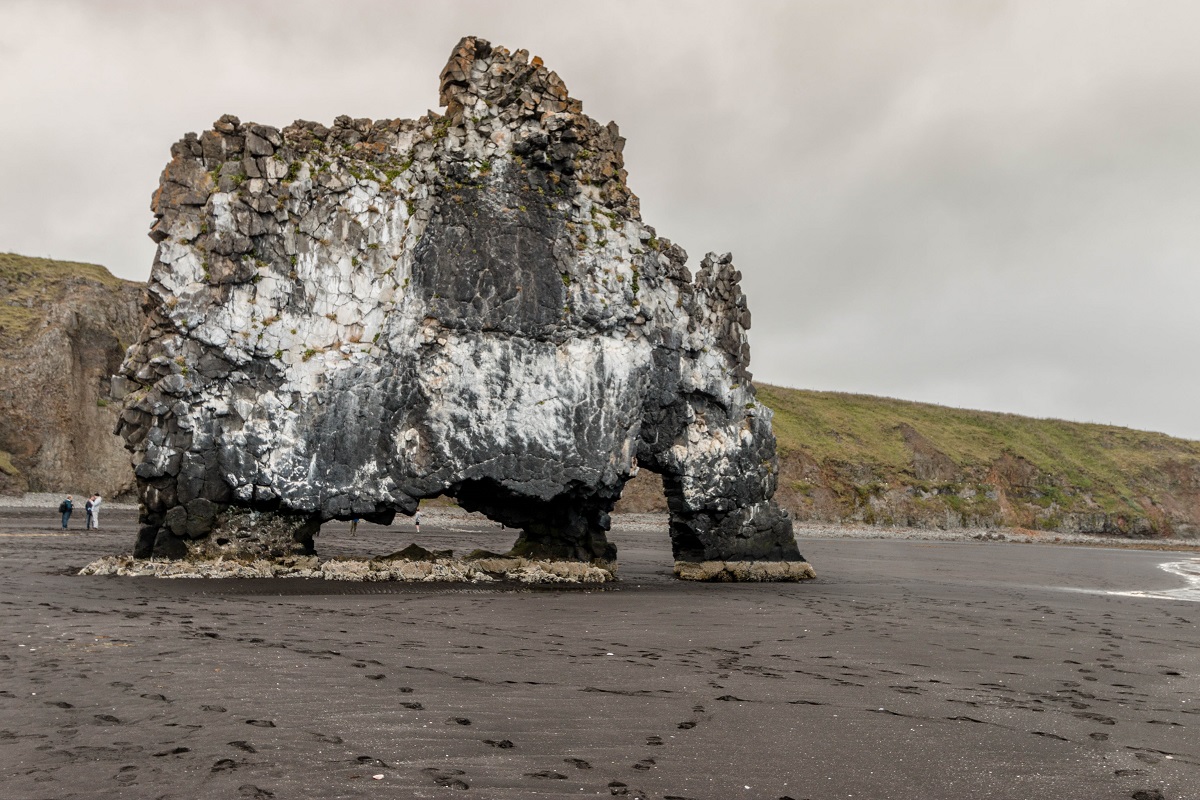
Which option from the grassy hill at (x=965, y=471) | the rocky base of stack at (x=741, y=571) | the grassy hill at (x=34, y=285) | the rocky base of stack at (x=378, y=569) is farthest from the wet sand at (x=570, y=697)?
the grassy hill at (x=965, y=471)

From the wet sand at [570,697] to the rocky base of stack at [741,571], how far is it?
22.9ft

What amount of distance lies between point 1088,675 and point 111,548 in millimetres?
27222

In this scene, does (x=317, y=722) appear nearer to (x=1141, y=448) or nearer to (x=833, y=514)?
(x=833, y=514)

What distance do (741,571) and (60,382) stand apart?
47.3 metres

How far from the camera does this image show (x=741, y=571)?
88.4 feet

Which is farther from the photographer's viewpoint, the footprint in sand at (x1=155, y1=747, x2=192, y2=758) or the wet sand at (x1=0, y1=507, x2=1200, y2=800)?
the footprint in sand at (x1=155, y1=747, x2=192, y2=758)

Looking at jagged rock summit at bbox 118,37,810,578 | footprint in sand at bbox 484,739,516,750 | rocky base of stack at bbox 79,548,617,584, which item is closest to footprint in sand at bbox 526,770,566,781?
footprint in sand at bbox 484,739,516,750

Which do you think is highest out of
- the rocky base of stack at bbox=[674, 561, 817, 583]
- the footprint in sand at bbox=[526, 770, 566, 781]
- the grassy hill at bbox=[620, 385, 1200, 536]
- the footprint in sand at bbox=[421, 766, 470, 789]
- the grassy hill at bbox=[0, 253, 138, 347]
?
the grassy hill at bbox=[0, 253, 138, 347]

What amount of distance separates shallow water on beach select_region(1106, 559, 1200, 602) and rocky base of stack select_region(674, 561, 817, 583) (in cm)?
934

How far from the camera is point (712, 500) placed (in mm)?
27094

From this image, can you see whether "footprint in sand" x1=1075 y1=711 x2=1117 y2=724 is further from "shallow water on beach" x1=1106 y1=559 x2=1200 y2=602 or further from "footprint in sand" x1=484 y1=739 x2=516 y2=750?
"shallow water on beach" x1=1106 y1=559 x2=1200 y2=602

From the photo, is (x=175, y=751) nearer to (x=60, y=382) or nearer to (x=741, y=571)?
(x=741, y=571)

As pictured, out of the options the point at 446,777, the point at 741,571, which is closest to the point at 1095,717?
the point at 446,777

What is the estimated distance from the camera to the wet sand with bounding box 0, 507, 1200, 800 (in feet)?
22.6
